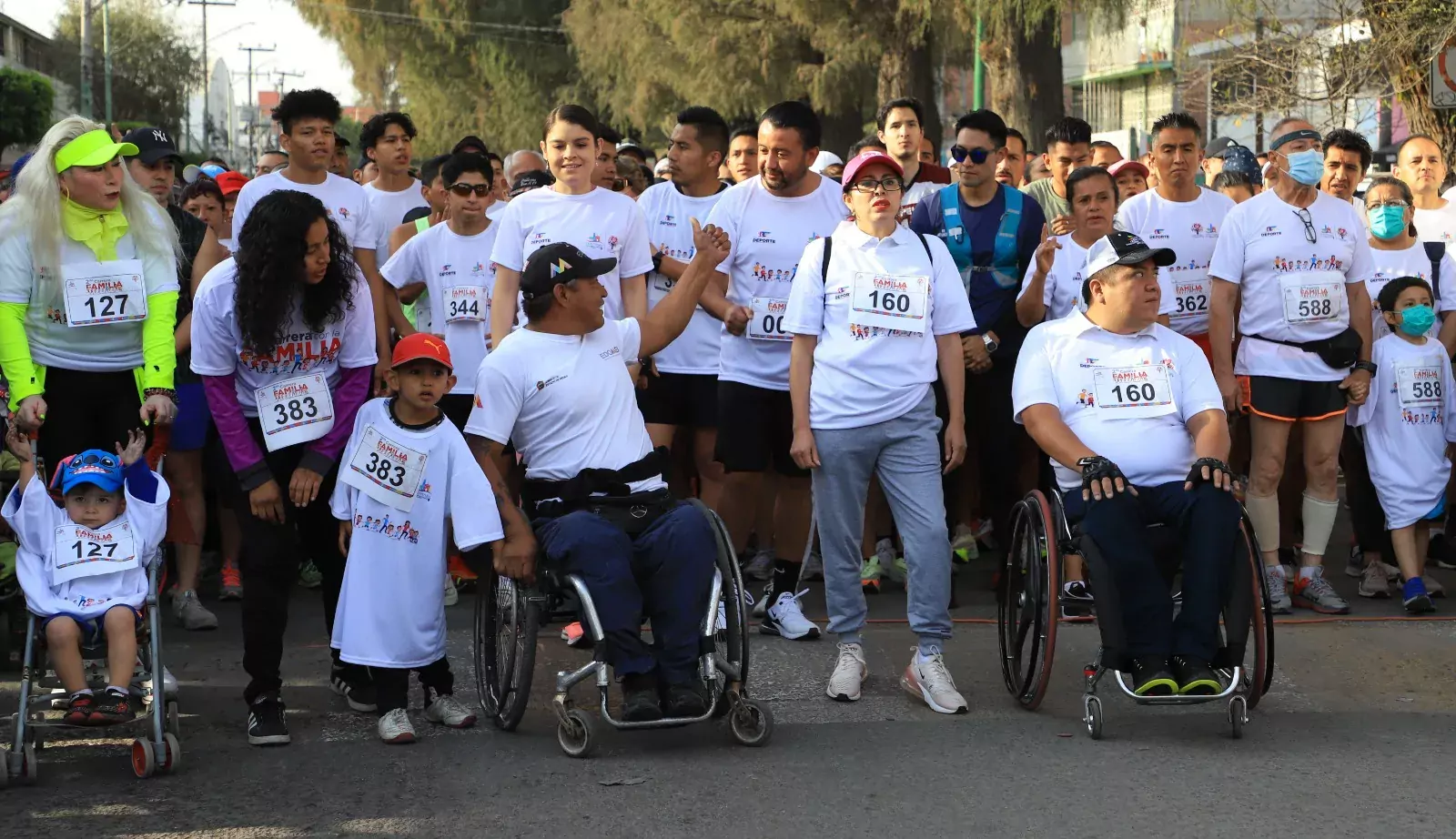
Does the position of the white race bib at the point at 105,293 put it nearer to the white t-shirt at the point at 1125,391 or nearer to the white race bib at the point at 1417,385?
the white t-shirt at the point at 1125,391

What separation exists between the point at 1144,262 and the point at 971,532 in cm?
339

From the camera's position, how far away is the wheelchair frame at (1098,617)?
5.44 metres

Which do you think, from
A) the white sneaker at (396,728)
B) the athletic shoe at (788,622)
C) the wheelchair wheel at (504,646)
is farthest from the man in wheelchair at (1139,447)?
the white sneaker at (396,728)

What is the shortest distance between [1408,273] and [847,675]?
3.93 metres

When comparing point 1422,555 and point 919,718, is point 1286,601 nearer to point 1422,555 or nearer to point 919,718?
point 1422,555

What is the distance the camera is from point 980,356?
7.49 meters

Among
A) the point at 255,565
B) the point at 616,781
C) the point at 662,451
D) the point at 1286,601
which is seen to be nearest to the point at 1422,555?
the point at 1286,601

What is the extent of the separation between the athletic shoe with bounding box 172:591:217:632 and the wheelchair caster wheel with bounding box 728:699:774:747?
9.97 feet

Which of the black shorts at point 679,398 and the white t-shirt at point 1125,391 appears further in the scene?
the black shorts at point 679,398

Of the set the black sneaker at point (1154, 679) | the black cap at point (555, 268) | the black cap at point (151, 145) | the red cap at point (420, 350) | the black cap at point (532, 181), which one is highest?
the black cap at point (151, 145)

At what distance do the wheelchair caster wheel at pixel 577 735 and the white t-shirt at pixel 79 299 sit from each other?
2148 millimetres

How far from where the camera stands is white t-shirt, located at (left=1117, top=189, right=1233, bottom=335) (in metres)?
8.10

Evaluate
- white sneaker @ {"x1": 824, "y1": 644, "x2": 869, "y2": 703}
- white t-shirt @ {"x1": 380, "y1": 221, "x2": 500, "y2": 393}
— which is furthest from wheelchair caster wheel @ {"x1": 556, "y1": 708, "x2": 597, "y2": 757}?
white t-shirt @ {"x1": 380, "y1": 221, "x2": 500, "y2": 393}

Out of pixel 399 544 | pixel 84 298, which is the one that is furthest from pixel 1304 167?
pixel 84 298
